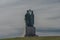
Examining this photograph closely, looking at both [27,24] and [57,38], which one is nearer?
[57,38]

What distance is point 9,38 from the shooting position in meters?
32.0

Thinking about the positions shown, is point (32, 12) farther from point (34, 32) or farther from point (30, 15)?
point (34, 32)

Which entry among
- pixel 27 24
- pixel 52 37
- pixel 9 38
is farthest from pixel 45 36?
pixel 9 38

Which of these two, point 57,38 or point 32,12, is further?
point 32,12

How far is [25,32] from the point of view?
32.1 metres

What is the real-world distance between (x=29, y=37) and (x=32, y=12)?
404 cm

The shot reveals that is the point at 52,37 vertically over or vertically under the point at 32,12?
under

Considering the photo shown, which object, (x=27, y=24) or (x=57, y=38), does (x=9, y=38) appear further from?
(x=57, y=38)

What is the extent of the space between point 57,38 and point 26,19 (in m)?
5.68

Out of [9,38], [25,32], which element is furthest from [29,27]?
[9,38]

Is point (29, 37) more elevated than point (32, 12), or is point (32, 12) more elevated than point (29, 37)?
point (32, 12)

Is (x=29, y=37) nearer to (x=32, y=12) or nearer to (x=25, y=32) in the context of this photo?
(x=25, y=32)

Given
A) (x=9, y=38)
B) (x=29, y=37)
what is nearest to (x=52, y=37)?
(x=29, y=37)

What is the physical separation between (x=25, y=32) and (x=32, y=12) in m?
3.15
